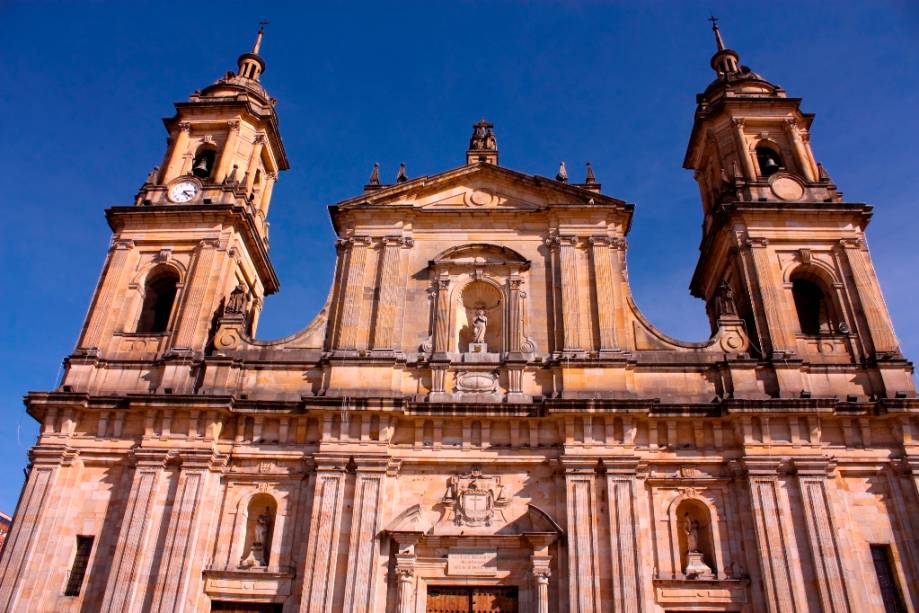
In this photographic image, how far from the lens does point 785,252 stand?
21.4 metres

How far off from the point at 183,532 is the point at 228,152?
11703mm

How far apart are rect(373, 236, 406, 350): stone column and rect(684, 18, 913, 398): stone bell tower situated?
8.42 m

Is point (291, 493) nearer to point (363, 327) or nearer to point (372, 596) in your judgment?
point (372, 596)

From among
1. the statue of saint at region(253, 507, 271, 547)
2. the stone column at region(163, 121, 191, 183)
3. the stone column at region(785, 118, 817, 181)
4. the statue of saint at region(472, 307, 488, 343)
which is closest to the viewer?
the statue of saint at region(253, 507, 271, 547)

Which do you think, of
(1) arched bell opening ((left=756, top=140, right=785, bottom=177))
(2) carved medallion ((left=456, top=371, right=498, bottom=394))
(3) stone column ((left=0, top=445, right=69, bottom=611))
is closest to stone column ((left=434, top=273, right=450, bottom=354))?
(2) carved medallion ((left=456, top=371, right=498, bottom=394))

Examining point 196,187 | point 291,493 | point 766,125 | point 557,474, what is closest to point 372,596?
point 291,493

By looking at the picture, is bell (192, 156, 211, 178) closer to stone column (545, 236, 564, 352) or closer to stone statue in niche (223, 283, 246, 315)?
stone statue in niche (223, 283, 246, 315)

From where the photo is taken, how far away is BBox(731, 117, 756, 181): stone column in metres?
23.0

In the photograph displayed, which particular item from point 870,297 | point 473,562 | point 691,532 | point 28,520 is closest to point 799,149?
point 870,297

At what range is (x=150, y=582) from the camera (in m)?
16.8

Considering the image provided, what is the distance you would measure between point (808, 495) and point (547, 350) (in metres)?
6.66

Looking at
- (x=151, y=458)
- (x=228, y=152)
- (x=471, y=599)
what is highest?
(x=228, y=152)

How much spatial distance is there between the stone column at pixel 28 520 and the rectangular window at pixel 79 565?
0.84 meters

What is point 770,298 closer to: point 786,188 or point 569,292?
point 786,188
